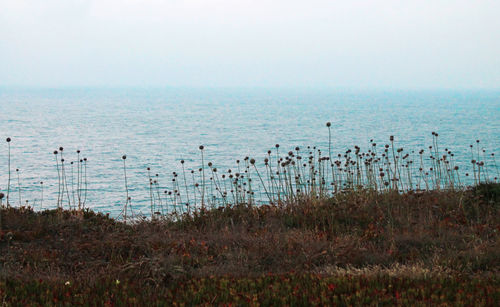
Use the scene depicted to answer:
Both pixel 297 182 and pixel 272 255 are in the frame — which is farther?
pixel 297 182

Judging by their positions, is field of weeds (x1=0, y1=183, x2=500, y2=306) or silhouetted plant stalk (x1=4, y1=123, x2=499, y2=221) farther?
silhouetted plant stalk (x1=4, y1=123, x2=499, y2=221)

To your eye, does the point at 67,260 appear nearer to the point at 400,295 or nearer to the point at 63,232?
the point at 63,232

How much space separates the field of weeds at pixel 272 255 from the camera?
5406 mm

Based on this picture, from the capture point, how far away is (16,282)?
6164 millimetres

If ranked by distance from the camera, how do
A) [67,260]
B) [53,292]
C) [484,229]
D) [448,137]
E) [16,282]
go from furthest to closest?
[448,137] → [484,229] → [67,260] → [16,282] → [53,292]

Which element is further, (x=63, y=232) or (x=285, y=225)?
(x=285, y=225)

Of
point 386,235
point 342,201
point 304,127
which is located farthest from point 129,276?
point 304,127

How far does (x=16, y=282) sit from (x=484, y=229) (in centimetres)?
770

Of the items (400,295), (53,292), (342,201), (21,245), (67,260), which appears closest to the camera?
(400,295)

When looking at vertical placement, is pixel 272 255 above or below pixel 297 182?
below

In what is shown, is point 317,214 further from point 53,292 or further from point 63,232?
point 53,292

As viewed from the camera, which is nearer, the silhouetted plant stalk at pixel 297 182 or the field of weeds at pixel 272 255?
the field of weeds at pixel 272 255

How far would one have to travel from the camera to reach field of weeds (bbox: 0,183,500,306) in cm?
541

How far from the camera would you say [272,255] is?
796cm
